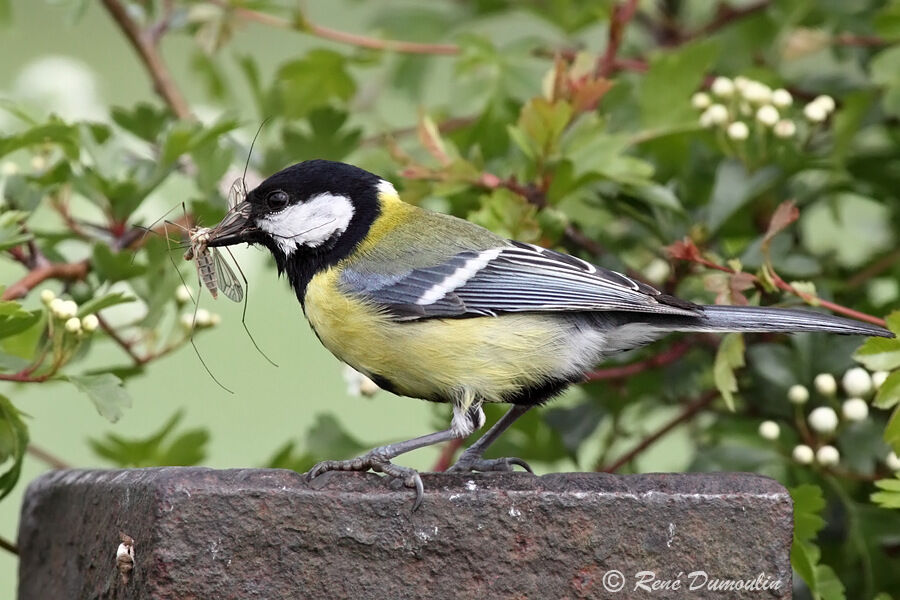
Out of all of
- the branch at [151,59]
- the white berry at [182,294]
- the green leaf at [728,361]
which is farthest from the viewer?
the branch at [151,59]

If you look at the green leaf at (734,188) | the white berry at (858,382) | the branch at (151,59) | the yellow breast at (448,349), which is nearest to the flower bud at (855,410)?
the white berry at (858,382)

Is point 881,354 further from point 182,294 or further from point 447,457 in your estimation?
point 182,294

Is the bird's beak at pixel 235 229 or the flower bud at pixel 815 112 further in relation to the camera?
the flower bud at pixel 815 112

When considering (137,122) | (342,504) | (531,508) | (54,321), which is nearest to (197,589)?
(342,504)

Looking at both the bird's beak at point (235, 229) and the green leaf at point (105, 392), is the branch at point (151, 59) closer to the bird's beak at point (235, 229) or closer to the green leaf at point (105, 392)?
the bird's beak at point (235, 229)

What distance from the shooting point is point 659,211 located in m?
2.71

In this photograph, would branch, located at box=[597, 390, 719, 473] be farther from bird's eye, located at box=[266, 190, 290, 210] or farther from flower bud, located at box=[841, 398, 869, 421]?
bird's eye, located at box=[266, 190, 290, 210]

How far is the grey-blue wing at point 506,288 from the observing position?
218 centimetres

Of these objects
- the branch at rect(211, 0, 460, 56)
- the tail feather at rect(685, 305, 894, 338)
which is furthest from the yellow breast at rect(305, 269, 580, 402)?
the branch at rect(211, 0, 460, 56)

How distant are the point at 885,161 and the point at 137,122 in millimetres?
1864

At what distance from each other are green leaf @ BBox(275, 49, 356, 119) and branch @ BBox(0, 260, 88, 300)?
0.80 metres

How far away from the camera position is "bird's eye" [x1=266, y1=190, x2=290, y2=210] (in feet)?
7.68

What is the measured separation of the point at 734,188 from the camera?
2611 millimetres

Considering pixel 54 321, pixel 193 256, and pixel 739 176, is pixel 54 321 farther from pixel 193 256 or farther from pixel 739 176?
pixel 739 176
